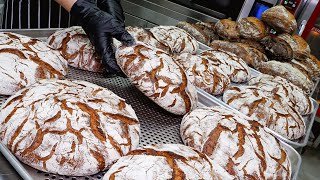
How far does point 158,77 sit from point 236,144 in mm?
492

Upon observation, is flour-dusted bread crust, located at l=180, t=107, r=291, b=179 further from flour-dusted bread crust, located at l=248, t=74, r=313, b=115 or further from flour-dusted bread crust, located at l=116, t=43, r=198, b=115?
flour-dusted bread crust, located at l=248, t=74, r=313, b=115

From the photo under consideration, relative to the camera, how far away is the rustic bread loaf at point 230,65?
2.17 m

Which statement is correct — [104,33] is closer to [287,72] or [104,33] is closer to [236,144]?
[236,144]

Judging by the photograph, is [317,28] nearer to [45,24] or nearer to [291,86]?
[291,86]

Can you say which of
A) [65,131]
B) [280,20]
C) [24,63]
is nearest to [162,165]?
[65,131]

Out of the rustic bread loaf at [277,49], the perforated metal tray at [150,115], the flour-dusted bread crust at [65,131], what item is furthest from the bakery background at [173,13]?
the flour-dusted bread crust at [65,131]

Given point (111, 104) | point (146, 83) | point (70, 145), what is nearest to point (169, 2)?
point (146, 83)

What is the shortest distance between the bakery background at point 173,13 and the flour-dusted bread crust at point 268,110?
1799 mm

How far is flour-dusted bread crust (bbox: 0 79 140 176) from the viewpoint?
103 centimetres

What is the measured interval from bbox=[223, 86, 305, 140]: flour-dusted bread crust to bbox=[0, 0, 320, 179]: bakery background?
70.8 inches

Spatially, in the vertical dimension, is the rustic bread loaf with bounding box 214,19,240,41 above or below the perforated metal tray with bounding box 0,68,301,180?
above

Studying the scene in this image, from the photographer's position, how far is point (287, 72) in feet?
8.39

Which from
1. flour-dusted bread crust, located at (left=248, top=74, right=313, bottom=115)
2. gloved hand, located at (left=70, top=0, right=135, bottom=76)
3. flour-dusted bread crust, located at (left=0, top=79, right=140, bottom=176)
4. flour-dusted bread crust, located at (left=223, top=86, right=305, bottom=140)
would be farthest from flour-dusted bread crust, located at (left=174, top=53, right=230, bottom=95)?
flour-dusted bread crust, located at (left=0, top=79, right=140, bottom=176)

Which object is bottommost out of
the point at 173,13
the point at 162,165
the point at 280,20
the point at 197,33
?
the point at 173,13
